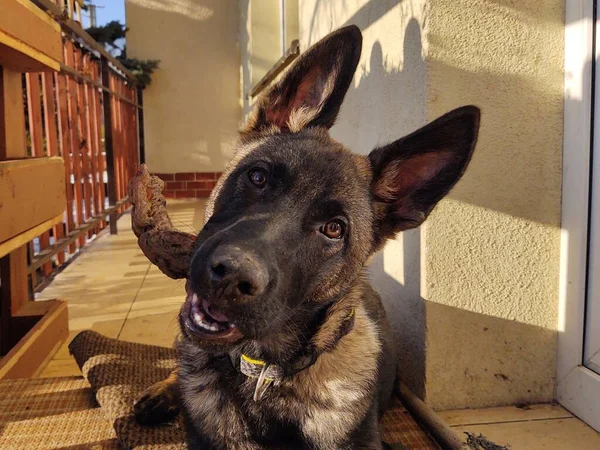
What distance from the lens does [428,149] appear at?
5.76ft

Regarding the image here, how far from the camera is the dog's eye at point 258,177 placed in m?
1.66

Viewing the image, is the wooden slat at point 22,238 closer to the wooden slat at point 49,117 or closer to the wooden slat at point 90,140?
the wooden slat at point 49,117

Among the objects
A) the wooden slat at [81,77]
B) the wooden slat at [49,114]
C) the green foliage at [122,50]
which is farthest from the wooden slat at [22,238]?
the green foliage at [122,50]

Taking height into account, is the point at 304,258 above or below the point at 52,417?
above

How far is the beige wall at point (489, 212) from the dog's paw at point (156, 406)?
1.09m

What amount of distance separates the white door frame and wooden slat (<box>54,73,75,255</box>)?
163 inches

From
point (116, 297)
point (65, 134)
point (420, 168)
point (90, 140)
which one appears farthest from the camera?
point (90, 140)

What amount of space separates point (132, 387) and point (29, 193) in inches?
39.6

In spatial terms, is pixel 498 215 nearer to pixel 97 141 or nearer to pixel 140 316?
pixel 140 316

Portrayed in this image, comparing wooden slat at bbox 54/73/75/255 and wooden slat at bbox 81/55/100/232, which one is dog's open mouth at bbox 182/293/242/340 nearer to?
wooden slat at bbox 54/73/75/255

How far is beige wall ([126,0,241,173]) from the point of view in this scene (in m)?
10.5

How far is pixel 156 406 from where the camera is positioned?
6.98ft

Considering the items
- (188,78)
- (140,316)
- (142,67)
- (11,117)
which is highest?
(142,67)

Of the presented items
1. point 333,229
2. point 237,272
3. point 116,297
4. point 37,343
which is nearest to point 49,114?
point 116,297
